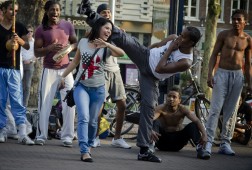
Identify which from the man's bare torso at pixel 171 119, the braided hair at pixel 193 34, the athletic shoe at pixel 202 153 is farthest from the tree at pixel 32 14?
the braided hair at pixel 193 34

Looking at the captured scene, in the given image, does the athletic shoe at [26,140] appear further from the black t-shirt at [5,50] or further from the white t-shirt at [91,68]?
the white t-shirt at [91,68]

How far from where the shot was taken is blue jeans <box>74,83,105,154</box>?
10.1 metres

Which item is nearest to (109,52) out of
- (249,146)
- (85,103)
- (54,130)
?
(85,103)

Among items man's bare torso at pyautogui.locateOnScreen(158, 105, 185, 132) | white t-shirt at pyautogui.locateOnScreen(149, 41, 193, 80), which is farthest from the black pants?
white t-shirt at pyautogui.locateOnScreen(149, 41, 193, 80)

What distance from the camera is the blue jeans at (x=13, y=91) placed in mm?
11906

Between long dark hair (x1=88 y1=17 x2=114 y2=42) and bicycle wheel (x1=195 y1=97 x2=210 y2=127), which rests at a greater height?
long dark hair (x1=88 y1=17 x2=114 y2=42)

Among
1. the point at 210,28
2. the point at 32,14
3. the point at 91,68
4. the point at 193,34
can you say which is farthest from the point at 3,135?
the point at 210,28

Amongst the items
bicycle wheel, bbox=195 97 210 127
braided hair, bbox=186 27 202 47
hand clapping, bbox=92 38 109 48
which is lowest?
bicycle wheel, bbox=195 97 210 127

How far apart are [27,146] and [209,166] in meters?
2.68

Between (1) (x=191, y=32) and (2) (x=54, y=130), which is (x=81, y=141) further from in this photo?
(2) (x=54, y=130)

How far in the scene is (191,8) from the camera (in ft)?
196

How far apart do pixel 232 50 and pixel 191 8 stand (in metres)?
47.6

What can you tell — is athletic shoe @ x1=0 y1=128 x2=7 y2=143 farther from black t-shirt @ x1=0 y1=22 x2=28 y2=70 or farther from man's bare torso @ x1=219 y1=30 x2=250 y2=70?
man's bare torso @ x1=219 y1=30 x2=250 y2=70

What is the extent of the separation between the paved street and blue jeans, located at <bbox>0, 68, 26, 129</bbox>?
0.44 metres
